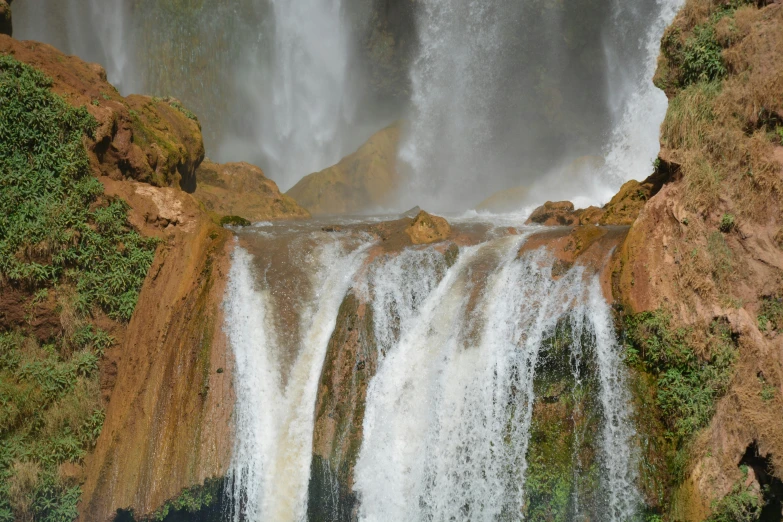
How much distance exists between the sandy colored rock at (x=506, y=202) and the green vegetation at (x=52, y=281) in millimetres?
19335

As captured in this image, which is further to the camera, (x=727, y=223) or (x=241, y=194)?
(x=241, y=194)

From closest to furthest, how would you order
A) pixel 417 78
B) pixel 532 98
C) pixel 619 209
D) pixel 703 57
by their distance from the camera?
pixel 703 57 → pixel 619 209 → pixel 532 98 → pixel 417 78

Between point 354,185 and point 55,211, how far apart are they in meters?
23.7

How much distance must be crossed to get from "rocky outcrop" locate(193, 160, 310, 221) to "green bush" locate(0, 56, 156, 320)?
33.6 ft

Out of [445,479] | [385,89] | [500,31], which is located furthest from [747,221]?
[385,89]

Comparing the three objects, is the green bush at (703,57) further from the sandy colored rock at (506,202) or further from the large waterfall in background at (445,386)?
the sandy colored rock at (506,202)

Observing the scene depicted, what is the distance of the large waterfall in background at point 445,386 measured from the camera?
28.9ft

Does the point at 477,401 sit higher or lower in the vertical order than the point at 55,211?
lower

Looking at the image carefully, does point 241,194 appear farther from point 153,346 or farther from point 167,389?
point 167,389

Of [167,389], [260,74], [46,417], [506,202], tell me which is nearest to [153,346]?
[167,389]

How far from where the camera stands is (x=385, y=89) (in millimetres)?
40938

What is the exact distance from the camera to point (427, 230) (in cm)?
1353

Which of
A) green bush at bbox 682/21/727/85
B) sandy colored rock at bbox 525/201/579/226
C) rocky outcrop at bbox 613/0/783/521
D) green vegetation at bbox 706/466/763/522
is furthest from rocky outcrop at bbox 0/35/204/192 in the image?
green vegetation at bbox 706/466/763/522

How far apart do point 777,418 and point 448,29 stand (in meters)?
34.3
